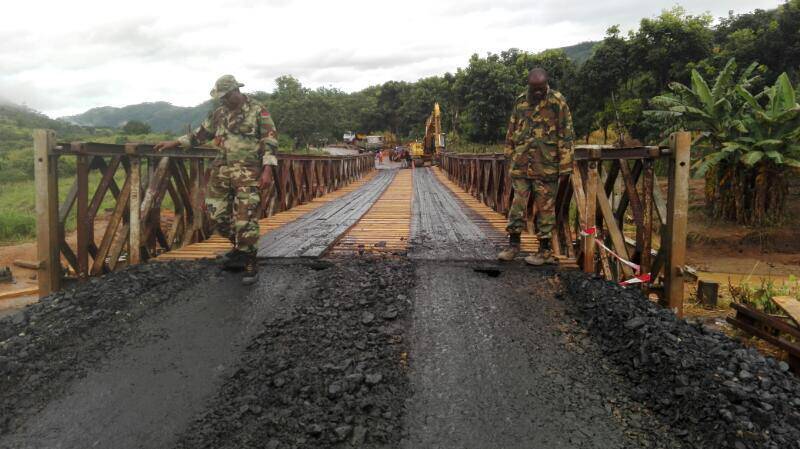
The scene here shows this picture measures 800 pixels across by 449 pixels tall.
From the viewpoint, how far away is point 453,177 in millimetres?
18328

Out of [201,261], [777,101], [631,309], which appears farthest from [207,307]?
[777,101]

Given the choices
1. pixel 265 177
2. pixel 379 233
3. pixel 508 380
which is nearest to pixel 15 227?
pixel 379 233

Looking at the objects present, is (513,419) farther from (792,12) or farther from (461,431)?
(792,12)

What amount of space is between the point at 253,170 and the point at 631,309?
3316 mm

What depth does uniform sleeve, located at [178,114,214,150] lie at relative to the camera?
15.8ft

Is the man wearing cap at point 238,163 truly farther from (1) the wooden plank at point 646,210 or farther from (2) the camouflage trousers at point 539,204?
(1) the wooden plank at point 646,210

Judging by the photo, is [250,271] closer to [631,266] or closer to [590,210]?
[590,210]

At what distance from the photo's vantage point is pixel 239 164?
464 centimetres

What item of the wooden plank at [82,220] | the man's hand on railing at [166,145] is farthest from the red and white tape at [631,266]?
the wooden plank at [82,220]

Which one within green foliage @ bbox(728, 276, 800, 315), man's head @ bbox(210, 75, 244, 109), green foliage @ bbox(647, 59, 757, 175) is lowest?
green foliage @ bbox(728, 276, 800, 315)

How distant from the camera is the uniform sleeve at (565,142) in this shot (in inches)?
183

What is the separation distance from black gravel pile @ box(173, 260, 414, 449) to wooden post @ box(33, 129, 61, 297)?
2.45 metres

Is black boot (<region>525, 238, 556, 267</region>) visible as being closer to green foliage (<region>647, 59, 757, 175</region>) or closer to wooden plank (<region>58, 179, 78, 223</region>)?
wooden plank (<region>58, 179, 78, 223</region>)

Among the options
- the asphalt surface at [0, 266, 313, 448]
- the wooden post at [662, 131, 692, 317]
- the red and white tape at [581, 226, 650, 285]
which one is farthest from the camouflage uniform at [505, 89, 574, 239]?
the asphalt surface at [0, 266, 313, 448]
